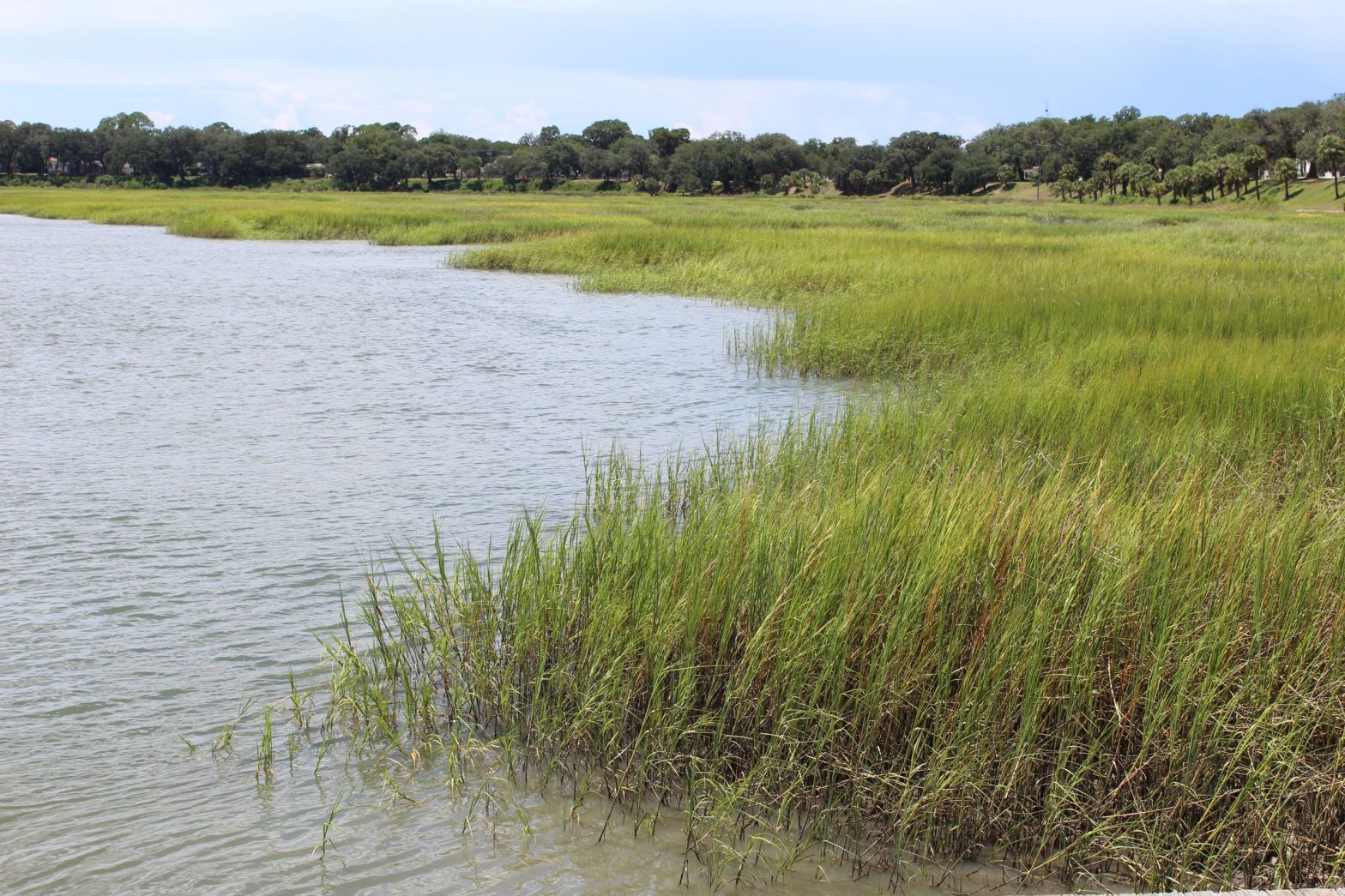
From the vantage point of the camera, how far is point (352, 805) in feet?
14.8

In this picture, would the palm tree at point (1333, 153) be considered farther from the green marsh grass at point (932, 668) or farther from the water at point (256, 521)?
the green marsh grass at point (932, 668)

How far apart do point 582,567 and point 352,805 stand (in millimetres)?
1557

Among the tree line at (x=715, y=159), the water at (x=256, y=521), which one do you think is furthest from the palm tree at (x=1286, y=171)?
the water at (x=256, y=521)

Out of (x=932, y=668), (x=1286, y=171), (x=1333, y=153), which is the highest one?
(x=1333, y=153)

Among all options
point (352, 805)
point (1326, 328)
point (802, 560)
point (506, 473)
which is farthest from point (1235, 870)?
point (1326, 328)

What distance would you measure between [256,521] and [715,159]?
422 ft

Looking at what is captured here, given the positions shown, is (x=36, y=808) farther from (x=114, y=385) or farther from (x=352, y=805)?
(x=114, y=385)

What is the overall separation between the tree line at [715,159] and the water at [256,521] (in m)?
99.0

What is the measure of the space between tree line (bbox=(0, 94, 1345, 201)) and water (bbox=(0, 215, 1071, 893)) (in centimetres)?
9905

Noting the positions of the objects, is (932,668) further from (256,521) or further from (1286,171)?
(1286,171)

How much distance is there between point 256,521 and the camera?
26.9 feet

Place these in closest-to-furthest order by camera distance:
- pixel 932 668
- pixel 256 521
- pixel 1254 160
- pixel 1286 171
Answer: pixel 932 668 < pixel 256 521 < pixel 1286 171 < pixel 1254 160

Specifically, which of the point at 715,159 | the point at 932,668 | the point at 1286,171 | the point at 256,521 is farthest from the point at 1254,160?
the point at 932,668

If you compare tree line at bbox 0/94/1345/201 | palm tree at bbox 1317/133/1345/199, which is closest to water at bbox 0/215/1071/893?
palm tree at bbox 1317/133/1345/199
